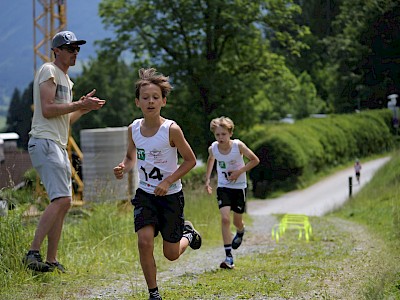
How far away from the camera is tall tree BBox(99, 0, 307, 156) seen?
4034 cm

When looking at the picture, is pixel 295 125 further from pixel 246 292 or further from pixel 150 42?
pixel 246 292

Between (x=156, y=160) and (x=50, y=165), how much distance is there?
1.63 meters

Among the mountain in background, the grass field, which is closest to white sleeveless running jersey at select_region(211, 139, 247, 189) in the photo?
the grass field

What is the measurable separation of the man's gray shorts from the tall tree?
32314 mm

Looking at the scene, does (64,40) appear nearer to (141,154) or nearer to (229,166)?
(141,154)

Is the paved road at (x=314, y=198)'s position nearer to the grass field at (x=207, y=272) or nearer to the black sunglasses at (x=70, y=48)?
the grass field at (x=207, y=272)

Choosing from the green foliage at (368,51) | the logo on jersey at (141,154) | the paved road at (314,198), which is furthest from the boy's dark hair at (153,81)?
the paved road at (314,198)

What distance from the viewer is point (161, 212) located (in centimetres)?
626

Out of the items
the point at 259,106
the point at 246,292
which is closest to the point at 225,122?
the point at 246,292

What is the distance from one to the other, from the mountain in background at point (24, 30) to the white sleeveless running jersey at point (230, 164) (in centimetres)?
2403

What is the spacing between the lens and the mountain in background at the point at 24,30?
35.3m

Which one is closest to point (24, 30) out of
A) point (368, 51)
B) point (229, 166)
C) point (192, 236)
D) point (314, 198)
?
point (314, 198)

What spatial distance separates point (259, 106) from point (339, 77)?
29.5 m

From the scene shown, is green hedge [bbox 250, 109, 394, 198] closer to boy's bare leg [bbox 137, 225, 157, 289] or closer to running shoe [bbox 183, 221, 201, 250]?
running shoe [bbox 183, 221, 201, 250]
